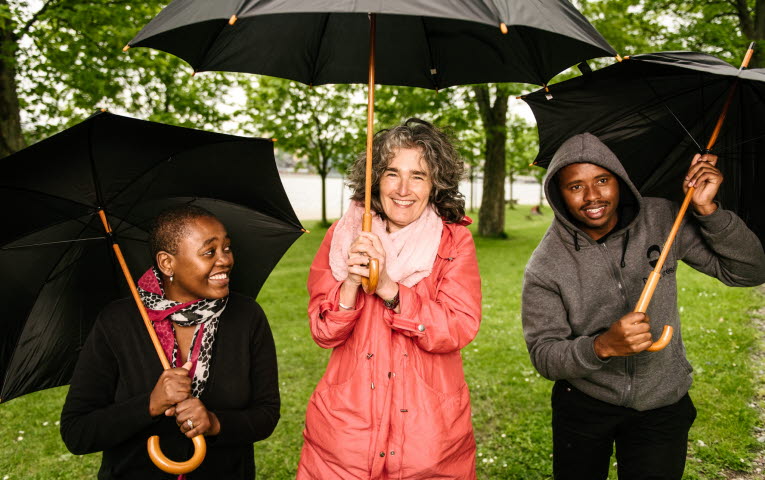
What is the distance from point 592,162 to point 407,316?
46.8 inches

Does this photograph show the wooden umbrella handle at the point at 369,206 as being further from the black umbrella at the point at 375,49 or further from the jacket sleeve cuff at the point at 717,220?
the jacket sleeve cuff at the point at 717,220

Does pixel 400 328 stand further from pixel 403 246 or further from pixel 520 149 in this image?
pixel 520 149

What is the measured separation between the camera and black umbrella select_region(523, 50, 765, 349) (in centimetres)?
278

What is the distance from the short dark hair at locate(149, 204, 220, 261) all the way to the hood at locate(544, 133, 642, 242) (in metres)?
1.69

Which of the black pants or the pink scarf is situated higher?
the pink scarf

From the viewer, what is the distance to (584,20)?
2479 millimetres

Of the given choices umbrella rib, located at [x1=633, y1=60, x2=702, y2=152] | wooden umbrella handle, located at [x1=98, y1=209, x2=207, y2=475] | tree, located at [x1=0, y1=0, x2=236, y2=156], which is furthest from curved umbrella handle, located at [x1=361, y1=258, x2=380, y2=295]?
tree, located at [x1=0, y1=0, x2=236, y2=156]

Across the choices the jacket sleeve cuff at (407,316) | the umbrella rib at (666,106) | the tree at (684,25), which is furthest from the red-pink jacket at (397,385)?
the tree at (684,25)

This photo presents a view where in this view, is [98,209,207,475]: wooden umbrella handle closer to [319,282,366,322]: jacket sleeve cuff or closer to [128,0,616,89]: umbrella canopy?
[319,282,366,322]: jacket sleeve cuff

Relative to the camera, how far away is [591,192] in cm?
285

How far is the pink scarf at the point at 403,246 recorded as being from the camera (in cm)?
266

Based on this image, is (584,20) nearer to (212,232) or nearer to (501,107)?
(212,232)

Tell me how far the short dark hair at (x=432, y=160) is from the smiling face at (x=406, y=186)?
0.03 metres

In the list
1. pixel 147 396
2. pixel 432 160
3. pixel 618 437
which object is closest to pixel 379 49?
pixel 432 160
